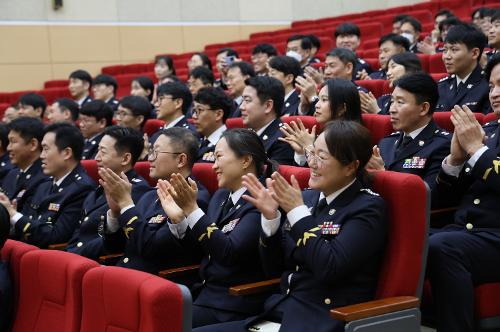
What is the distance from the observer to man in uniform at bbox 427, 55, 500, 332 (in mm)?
1401

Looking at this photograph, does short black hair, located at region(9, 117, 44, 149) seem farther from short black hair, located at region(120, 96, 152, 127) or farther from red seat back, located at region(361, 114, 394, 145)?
red seat back, located at region(361, 114, 394, 145)

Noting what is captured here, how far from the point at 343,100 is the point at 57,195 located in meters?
0.92

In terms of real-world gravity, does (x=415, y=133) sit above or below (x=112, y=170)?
above

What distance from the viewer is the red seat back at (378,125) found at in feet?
6.54

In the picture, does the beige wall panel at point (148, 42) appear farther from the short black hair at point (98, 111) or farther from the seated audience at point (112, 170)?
the seated audience at point (112, 170)

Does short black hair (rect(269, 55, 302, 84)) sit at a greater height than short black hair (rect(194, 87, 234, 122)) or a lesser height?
greater

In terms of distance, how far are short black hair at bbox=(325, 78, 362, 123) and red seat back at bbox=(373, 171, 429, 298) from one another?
70 centimetres

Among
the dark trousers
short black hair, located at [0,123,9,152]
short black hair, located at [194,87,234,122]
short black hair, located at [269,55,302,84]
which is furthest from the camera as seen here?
short black hair, located at [269,55,302,84]

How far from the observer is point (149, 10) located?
6137mm

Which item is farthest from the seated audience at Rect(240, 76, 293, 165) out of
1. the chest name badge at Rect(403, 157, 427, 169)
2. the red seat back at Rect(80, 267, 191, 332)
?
the red seat back at Rect(80, 267, 191, 332)

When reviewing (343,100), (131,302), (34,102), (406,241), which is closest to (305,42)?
(34,102)

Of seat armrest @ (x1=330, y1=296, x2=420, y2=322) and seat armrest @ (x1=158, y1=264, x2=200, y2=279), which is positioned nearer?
seat armrest @ (x1=330, y1=296, x2=420, y2=322)

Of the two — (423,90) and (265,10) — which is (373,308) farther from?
(265,10)

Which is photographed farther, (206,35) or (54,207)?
(206,35)
